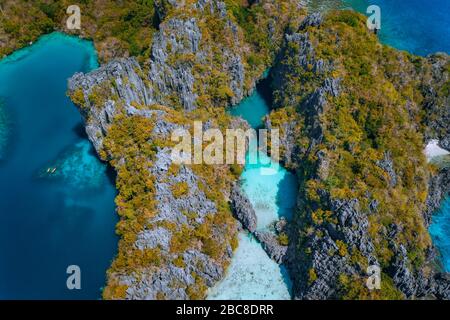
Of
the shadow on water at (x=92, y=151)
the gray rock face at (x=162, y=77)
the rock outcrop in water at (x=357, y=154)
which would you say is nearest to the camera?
the rock outcrop in water at (x=357, y=154)

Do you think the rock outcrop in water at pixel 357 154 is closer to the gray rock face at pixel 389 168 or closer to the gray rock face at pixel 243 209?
the gray rock face at pixel 389 168

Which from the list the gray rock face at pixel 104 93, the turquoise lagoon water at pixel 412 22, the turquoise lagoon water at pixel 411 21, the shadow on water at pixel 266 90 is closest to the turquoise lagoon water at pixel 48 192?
the gray rock face at pixel 104 93

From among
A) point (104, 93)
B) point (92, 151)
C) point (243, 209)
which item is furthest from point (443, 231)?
point (92, 151)

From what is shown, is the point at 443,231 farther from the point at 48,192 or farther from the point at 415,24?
the point at 48,192

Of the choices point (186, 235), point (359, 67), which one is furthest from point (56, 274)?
point (359, 67)

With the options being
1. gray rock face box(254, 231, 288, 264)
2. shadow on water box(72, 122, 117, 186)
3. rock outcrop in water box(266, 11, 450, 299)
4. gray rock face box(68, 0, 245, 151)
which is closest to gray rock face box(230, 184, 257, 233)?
gray rock face box(254, 231, 288, 264)

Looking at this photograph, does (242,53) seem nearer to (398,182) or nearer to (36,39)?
(398,182)
